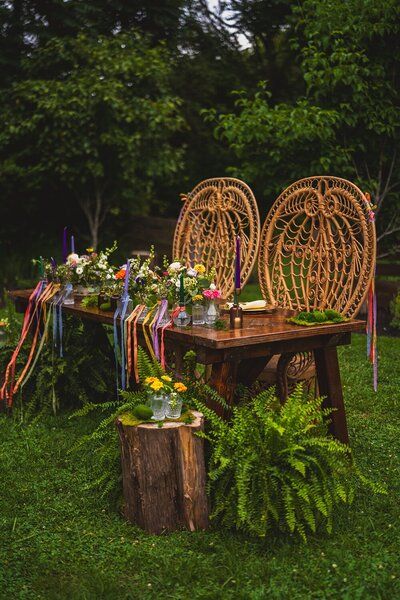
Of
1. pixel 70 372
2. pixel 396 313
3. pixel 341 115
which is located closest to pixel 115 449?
pixel 70 372

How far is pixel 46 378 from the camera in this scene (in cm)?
520

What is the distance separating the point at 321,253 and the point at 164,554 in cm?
225

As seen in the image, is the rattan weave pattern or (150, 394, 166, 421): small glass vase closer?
(150, 394, 166, 421): small glass vase

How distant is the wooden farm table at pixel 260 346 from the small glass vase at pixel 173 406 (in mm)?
210

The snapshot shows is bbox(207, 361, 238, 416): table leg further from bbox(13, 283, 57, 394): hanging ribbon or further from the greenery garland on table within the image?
bbox(13, 283, 57, 394): hanging ribbon

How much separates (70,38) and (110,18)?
1.71 meters

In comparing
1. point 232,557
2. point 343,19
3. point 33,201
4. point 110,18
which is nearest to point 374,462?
point 232,557

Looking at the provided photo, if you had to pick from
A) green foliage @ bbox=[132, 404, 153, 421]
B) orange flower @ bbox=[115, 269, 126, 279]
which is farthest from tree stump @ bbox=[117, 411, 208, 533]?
orange flower @ bbox=[115, 269, 126, 279]

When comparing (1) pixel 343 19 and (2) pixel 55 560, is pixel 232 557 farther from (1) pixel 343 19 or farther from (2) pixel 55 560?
(1) pixel 343 19

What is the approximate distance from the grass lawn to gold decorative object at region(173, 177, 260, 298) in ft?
5.86

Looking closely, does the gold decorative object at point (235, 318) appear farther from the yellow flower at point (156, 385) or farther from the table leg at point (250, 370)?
the yellow flower at point (156, 385)

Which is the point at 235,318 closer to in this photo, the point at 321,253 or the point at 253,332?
the point at 253,332

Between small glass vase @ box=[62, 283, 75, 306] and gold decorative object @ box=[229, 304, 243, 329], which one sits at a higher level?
small glass vase @ box=[62, 283, 75, 306]

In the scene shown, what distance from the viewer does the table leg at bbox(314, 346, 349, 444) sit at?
387cm
